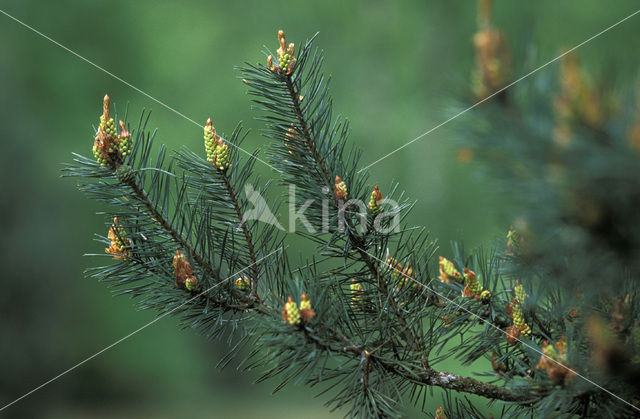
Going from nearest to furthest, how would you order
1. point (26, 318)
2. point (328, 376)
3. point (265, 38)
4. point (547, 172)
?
point (547, 172)
point (328, 376)
point (26, 318)
point (265, 38)

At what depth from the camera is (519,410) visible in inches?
17.2

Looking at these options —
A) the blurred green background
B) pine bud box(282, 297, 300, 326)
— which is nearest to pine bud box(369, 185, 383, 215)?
pine bud box(282, 297, 300, 326)

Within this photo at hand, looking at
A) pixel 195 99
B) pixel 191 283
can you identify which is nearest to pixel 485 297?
pixel 191 283

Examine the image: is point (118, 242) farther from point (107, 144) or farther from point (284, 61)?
point (284, 61)

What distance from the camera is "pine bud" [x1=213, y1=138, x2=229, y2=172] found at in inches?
17.8

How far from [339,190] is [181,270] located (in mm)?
129

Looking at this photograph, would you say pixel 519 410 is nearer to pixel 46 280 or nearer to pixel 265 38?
pixel 46 280

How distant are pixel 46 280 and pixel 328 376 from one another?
1.97 meters

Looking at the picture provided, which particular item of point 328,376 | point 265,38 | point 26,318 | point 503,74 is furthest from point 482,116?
point 265,38

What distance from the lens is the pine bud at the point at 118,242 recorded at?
1.48ft

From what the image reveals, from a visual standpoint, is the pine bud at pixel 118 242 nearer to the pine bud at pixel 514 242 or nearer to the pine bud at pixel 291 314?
the pine bud at pixel 291 314

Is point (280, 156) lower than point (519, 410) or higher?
higher

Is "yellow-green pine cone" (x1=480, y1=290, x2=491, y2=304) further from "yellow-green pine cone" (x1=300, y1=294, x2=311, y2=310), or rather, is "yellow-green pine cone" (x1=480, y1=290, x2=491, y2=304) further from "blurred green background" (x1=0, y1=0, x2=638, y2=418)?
"blurred green background" (x1=0, y1=0, x2=638, y2=418)

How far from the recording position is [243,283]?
1.54 ft
